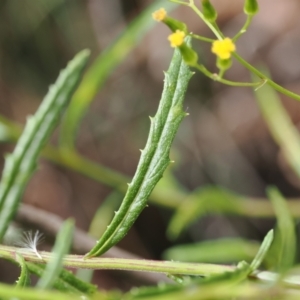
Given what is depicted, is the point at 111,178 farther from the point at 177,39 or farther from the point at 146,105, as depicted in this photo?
the point at 146,105

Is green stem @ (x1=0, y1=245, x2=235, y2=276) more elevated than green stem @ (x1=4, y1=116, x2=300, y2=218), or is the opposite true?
green stem @ (x1=4, y1=116, x2=300, y2=218)

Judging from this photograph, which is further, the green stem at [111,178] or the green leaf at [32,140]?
the green stem at [111,178]

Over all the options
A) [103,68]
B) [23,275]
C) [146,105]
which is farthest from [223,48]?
[146,105]

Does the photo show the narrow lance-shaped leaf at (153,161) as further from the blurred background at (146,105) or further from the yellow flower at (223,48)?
the blurred background at (146,105)

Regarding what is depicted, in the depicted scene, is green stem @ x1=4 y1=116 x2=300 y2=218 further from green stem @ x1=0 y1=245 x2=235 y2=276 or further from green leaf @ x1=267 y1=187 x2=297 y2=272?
green stem @ x1=0 y1=245 x2=235 y2=276

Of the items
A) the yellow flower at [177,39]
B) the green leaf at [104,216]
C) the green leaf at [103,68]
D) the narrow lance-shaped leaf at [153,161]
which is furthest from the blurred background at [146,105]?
the yellow flower at [177,39]

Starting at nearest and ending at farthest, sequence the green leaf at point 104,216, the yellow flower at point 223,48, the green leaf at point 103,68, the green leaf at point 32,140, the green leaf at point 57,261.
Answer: the green leaf at point 57,261
the yellow flower at point 223,48
the green leaf at point 32,140
the green leaf at point 103,68
the green leaf at point 104,216

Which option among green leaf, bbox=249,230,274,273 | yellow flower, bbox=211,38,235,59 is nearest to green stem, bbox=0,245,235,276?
green leaf, bbox=249,230,274,273
